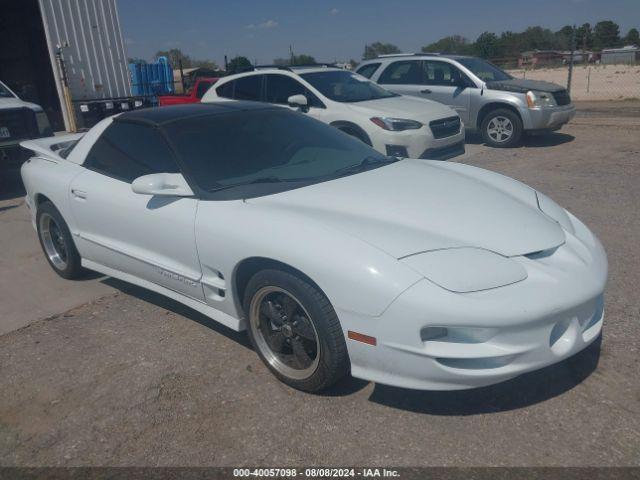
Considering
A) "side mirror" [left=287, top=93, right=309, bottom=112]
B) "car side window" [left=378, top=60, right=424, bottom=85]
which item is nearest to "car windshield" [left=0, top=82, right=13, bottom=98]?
"side mirror" [left=287, top=93, right=309, bottom=112]

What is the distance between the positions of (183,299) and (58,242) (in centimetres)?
190

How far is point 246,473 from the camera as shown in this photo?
7.96 ft

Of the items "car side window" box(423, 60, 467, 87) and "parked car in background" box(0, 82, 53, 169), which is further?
"car side window" box(423, 60, 467, 87)

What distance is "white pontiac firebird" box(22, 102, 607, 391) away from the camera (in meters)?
2.45

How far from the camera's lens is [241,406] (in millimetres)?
2887

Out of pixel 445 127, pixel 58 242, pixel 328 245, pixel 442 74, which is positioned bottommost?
pixel 58 242

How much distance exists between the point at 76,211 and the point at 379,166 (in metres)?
2.28

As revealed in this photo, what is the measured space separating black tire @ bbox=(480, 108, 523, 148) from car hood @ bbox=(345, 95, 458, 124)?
7.04 ft

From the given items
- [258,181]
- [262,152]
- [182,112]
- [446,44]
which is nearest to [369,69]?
[182,112]

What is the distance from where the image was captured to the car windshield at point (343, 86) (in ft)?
27.2

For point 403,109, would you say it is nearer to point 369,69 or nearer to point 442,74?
point 442,74

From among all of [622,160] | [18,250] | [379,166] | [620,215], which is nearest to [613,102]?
[622,160]

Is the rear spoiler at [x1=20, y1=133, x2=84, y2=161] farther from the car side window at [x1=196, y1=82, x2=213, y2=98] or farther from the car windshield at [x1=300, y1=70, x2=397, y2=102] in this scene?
the car side window at [x1=196, y1=82, x2=213, y2=98]

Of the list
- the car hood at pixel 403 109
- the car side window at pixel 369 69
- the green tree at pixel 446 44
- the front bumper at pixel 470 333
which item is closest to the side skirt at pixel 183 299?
the front bumper at pixel 470 333
